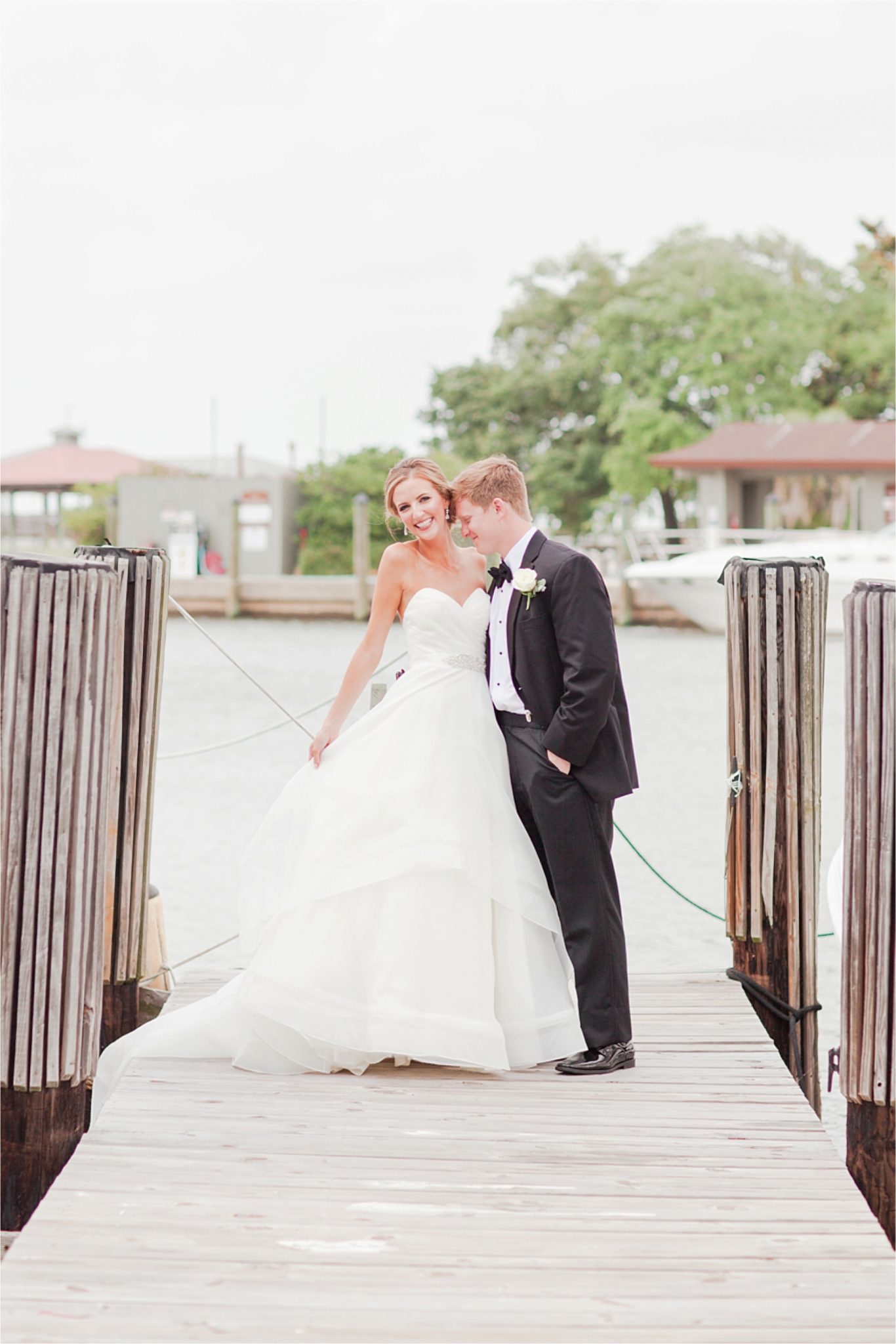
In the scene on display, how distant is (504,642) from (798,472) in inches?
1254

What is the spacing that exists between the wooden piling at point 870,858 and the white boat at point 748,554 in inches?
848

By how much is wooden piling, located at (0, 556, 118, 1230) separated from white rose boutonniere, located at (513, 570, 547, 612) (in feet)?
3.60

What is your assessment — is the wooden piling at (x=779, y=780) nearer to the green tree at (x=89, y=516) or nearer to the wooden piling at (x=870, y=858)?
the wooden piling at (x=870, y=858)

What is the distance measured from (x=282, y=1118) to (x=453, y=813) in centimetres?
95

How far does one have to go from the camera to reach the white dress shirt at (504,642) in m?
4.20

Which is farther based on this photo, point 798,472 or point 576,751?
Result: point 798,472

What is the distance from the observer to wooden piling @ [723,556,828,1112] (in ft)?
14.9

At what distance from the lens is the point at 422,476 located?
4344mm

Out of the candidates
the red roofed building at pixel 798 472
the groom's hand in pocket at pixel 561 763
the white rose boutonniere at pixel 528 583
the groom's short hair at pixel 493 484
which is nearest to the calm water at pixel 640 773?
the groom's hand in pocket at pixel 561 763

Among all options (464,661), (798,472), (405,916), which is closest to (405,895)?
(405,916)

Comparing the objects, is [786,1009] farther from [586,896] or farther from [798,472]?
[798,472]

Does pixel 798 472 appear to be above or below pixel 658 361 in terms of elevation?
below

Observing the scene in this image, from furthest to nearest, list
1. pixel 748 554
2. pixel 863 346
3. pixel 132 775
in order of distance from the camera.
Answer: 1. pixel 863 346
2. pixel 748 554
3. pixel 132 775

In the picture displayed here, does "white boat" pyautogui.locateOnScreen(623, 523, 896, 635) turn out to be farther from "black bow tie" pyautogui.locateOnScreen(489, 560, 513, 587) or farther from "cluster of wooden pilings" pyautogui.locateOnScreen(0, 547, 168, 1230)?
"cluster of wooden pilings" pyautogui.locateOnScreen(0, 547, 168, 1230)
